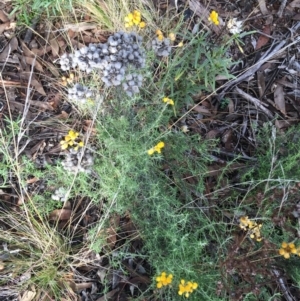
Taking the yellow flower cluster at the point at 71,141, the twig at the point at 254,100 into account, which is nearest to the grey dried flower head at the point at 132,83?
the yellow flower cluster at the point at 71,141

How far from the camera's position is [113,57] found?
6.93ft

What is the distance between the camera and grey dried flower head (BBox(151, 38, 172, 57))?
7.50 ft

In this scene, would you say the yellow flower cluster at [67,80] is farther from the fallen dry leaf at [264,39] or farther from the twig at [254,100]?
the fallen dry leaf at [264,39]

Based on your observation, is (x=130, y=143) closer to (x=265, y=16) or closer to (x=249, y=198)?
(x=249, y=198)

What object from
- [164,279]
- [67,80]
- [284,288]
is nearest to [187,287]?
[164,279]

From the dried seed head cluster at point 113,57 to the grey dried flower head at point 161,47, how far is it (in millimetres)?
155

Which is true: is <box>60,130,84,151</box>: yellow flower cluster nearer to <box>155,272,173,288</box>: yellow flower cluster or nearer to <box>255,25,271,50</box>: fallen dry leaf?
<box>155,272,173,288</box>: yellow flower cluster

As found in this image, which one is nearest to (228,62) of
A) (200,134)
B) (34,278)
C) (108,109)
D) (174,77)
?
(174,77)

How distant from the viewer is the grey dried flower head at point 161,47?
2.29 m

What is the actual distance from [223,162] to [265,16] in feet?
3.16

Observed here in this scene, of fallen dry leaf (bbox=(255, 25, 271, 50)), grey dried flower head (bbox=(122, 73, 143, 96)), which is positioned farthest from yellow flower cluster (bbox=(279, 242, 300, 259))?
fallen dry leaf (bbox=(255, 25, 271, 50))

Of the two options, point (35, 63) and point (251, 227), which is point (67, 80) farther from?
point (251, 227)

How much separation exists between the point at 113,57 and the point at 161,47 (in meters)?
0.32

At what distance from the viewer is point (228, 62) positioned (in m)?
2.44
